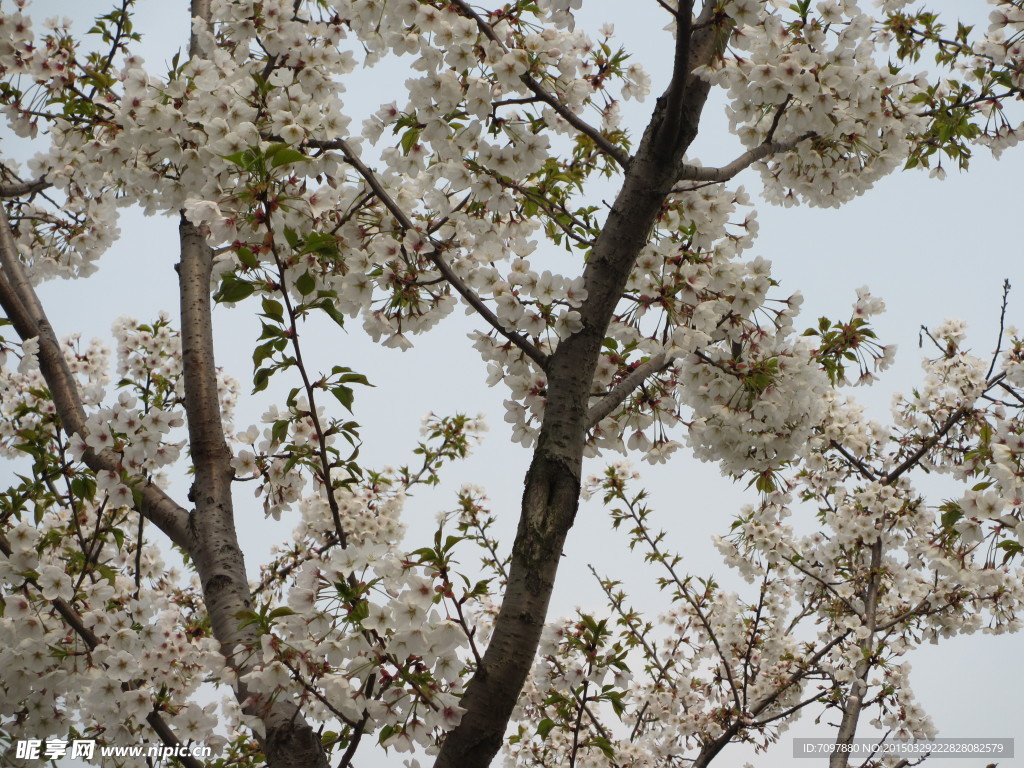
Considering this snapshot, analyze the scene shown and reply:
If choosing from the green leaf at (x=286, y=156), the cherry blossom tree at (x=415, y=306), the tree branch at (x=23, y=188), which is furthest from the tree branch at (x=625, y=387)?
the tree branch at (x=23, y=188)

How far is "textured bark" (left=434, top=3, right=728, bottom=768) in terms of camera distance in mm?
1916

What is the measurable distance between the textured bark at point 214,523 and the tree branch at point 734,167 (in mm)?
1876

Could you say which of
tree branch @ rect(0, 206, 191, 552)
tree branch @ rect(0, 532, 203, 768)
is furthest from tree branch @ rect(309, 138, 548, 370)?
tree branch @ rect(0, 532, 203, 768)

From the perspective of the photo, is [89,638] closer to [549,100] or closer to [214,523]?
[214,523]

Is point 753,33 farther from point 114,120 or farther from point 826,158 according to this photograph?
point 114,120

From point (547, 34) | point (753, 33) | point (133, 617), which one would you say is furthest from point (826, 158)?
point (133, 617)

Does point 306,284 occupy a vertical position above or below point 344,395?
above

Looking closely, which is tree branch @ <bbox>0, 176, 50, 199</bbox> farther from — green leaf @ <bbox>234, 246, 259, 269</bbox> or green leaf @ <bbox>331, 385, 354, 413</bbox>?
green leaf @ <bbox>331, 385, 354, 413</bbox>

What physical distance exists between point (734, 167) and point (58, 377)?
2714mm

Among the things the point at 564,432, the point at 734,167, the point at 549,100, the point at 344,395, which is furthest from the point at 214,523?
the point at 734,167

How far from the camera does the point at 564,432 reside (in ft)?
7.17

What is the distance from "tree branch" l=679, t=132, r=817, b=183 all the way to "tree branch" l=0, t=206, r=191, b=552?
2141mm

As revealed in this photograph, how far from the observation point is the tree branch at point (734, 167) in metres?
2.50

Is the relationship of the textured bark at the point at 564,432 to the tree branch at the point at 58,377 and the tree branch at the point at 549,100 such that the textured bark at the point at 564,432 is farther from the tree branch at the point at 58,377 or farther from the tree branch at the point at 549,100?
the tree branch at the point at 58,377
